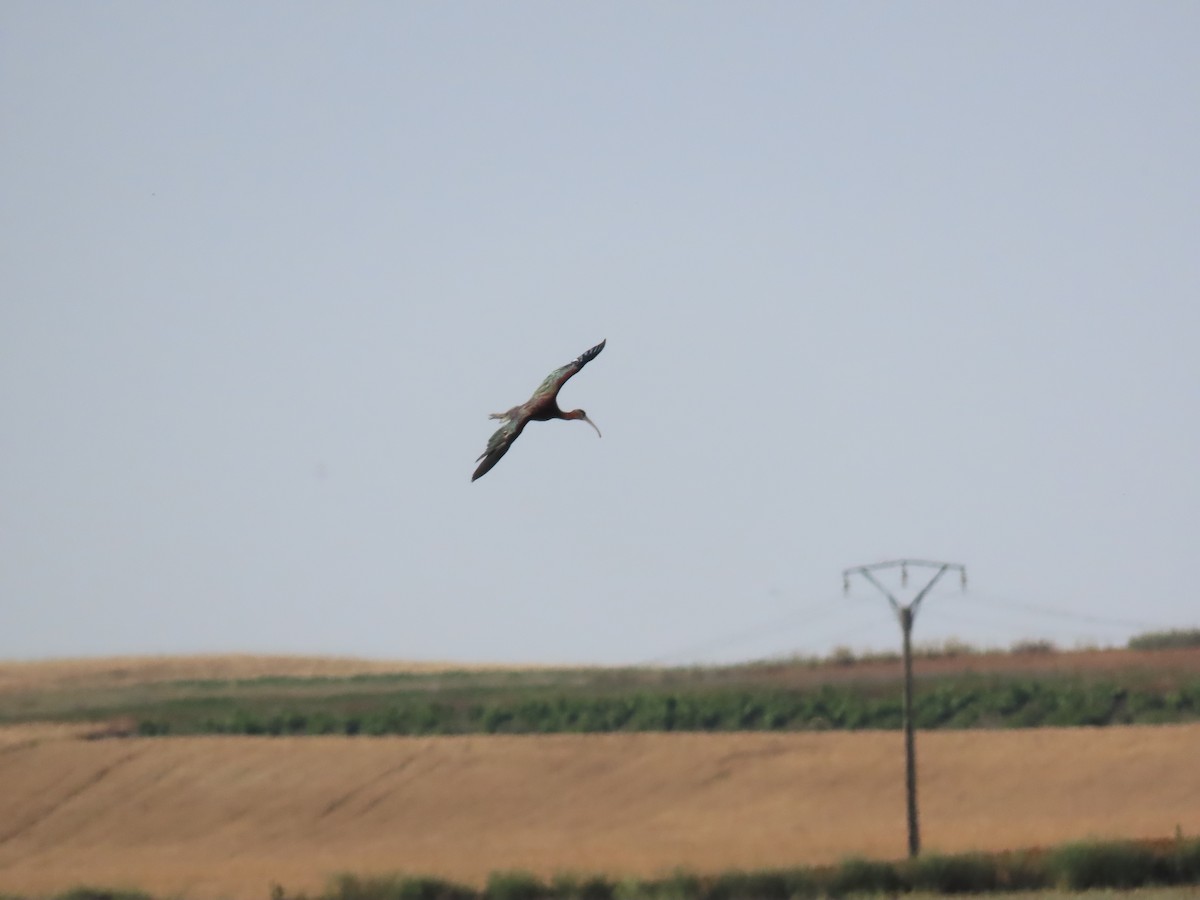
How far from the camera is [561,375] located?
22.4 meters

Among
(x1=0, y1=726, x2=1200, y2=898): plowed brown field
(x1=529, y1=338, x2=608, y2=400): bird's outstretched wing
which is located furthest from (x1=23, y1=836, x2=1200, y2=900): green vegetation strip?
(x1=529, y1=338, x2=608, y2=400): bird's outstretched wing

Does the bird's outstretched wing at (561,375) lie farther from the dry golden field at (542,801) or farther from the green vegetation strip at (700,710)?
the green vegetation strip at (700,710)

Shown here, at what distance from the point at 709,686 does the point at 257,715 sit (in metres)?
18.6

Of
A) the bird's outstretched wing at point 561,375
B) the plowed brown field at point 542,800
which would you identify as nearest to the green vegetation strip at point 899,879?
the plowed brown field at point 542,800

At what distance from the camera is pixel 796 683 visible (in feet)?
282

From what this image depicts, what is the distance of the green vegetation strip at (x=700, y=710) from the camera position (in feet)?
252

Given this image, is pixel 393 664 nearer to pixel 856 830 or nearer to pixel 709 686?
pixel 709 686

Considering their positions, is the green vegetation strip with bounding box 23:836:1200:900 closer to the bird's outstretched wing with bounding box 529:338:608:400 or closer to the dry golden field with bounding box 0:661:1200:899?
the dry golden field with bounding box 0:661:1200:899

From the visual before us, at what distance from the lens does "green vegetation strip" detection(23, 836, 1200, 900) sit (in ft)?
153

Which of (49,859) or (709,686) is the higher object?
(709,686)

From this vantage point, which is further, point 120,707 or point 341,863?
point 120,707

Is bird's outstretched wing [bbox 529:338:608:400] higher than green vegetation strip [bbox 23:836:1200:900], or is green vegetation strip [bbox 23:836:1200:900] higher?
bird's outstretched wing [bbox 529:338:608:400]

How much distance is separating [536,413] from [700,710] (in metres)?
62.7

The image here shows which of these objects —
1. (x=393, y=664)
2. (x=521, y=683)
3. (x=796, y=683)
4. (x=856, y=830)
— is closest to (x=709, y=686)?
(x=796, y=683)
